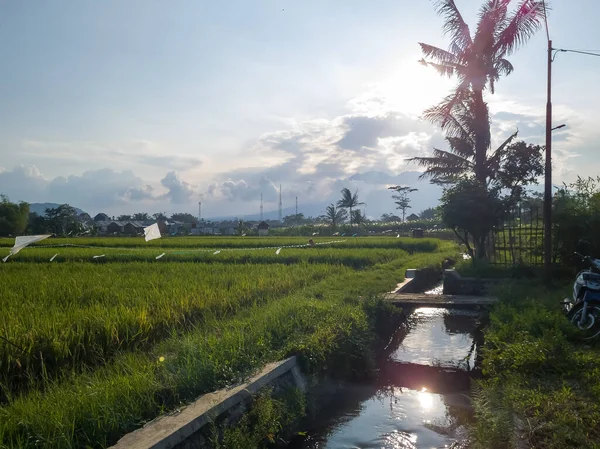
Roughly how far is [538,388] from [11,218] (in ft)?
180

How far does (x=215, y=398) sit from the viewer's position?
401 cm

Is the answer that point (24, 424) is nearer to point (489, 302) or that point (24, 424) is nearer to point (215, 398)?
point (215, 398)

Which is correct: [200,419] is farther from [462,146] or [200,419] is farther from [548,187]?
[462,146]

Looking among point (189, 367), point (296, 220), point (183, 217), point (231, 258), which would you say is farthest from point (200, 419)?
point (183, 217)

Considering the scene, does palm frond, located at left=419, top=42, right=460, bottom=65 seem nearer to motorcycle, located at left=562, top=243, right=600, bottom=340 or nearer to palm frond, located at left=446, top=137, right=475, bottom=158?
palm frond, located at left=446, top=137, right=475, bottom=158

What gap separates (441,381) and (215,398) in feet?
11.3

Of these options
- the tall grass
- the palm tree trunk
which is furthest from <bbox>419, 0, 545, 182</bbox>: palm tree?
the tall grass

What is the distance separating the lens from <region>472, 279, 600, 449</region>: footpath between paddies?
3695 millimetres

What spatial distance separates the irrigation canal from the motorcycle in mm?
1462

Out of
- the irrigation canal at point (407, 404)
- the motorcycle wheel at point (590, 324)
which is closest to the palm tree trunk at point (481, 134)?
the irrigation canal at point (407, 404)

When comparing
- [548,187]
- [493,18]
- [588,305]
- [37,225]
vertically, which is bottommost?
[588,305]

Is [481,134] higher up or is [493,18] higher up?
[493,18]

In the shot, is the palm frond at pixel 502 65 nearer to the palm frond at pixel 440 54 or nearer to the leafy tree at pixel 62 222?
the palm frond at pixel 440 54

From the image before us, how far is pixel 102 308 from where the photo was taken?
718 centimetres
